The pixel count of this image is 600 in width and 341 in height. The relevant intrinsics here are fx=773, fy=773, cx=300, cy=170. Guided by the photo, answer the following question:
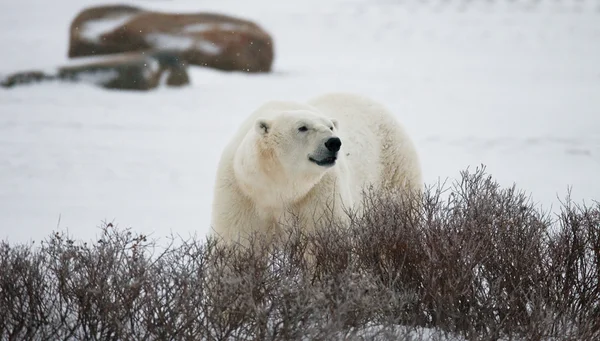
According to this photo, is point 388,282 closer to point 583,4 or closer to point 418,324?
point 418,324

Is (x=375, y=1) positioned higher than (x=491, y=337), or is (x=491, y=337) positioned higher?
(x=375, y=1)

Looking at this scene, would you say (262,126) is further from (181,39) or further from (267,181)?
(181,39)

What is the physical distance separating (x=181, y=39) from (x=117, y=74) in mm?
2543

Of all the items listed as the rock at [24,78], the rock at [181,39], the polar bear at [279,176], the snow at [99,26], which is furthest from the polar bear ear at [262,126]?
the snow at [99,26]

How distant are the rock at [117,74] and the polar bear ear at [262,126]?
9684 mm

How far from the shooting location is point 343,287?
2.75 meters

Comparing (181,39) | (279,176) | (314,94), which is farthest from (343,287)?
(181,39)

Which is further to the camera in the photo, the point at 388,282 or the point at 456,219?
the point at 456,219

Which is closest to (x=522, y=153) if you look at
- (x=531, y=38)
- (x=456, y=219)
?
(x=456, y=219)

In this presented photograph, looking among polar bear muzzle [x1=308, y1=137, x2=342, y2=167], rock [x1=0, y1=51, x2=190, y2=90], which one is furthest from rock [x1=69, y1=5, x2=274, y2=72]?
polar bear muzzle [x1=308, y1=137, x2=342, y2=167]

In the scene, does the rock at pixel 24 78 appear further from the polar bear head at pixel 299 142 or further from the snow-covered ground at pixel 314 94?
the polar bear head at pixel 299 142

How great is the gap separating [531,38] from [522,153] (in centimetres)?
→ 1001

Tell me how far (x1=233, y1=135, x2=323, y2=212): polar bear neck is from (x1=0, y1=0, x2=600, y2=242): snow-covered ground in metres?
1.96

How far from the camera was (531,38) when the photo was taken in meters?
18.1
